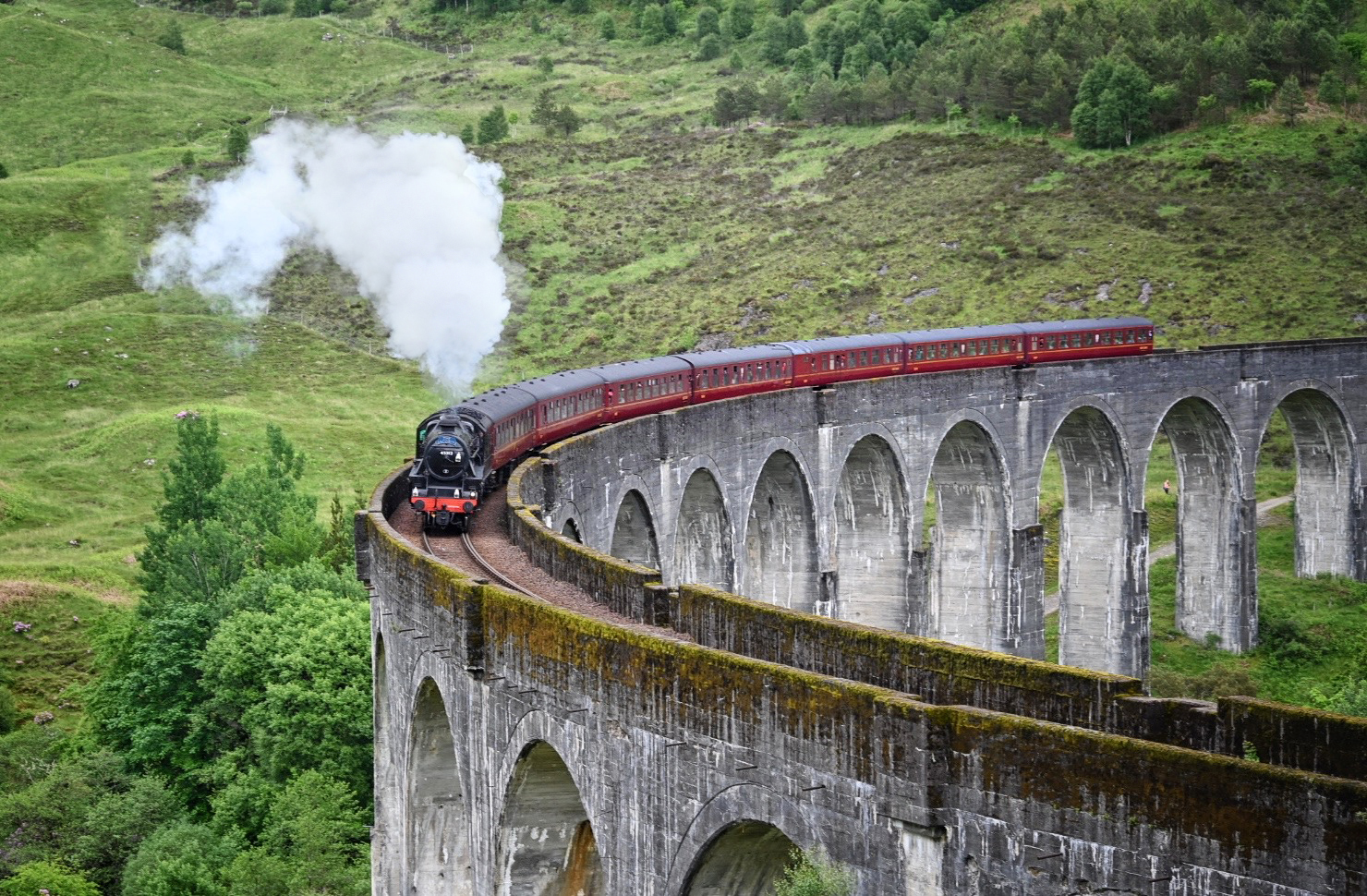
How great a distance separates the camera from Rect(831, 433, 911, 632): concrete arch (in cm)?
5359

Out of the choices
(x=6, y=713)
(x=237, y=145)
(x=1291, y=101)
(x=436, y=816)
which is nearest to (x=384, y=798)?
(x=436, y=816)

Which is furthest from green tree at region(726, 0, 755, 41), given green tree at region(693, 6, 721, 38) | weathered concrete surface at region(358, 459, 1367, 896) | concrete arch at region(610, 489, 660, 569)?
weathered concrete surface at region(358, 459, 1367, 896)

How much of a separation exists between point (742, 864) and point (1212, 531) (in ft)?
157

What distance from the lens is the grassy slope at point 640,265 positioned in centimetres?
7500

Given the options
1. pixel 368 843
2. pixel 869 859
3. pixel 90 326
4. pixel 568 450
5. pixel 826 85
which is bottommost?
pixel 368 843

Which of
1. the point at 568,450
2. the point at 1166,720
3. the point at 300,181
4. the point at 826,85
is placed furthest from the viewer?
the point at 826,85

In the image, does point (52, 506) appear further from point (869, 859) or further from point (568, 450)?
point (869, 859)

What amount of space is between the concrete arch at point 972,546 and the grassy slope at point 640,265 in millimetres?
17003

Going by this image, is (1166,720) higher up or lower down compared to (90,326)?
lower down

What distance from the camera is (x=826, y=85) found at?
4611 inches

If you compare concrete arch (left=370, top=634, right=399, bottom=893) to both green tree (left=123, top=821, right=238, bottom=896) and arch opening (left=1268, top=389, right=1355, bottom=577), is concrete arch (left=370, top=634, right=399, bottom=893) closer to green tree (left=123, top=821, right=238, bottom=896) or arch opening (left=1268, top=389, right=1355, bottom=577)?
green tree (left=123, top=821, right=238, bottom=896)

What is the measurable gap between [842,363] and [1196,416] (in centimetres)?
1622

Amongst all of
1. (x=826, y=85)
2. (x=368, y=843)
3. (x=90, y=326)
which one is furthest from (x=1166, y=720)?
(x=826, y=85)

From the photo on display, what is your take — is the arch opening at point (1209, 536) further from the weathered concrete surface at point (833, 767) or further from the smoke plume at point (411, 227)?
the weathered concrete surface at point (833, 767)
